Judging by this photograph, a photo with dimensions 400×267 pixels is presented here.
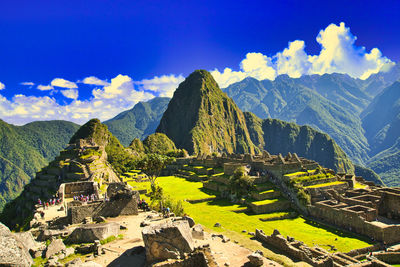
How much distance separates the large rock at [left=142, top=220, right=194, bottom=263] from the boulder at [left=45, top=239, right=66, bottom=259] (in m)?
5.90

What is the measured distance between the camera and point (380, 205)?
39.4 m

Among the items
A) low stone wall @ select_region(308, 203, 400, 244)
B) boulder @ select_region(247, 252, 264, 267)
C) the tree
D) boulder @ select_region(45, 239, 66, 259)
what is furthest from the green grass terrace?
boulder @ select_region(45, 239, 66, 259)

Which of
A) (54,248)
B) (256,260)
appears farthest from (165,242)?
(54,248)

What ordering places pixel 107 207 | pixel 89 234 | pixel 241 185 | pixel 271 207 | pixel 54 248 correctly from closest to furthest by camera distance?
1. pixel 54 248
2. pixel 89 234
3. pixel 107 207
4. pixel 271 207
5. pixel 241 185

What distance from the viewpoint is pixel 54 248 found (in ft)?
51.6

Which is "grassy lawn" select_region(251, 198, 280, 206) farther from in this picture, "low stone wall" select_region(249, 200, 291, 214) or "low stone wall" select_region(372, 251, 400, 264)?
"low stone wall" select_region(372, 251, 400, 264)

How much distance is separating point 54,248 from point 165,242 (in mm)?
7264

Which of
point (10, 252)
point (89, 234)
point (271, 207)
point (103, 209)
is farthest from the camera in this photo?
point (271, 207)

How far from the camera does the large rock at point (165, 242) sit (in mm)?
14430

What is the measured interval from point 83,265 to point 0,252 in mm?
3790

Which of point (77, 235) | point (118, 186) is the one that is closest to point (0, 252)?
point (77, 235)

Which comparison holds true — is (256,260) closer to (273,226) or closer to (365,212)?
(273,226)

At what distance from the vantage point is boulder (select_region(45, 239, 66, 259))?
602 inches

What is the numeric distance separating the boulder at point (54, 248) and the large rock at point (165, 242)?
590 centimetres
